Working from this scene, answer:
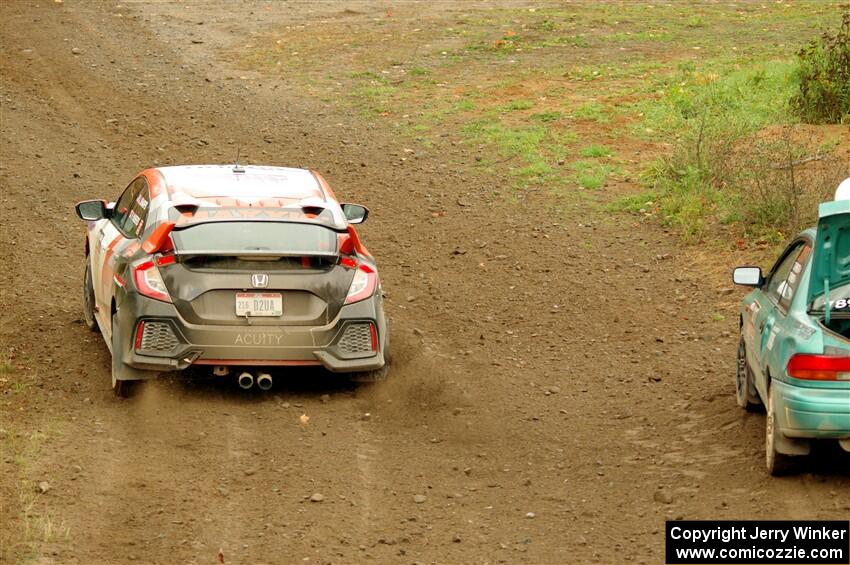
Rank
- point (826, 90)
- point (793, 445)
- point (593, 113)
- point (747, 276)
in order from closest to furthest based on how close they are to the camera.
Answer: point (793, 445)
point (747, 276)
point (826, 90)
point (593, 113)

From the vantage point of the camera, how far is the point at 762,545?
26.7 feet

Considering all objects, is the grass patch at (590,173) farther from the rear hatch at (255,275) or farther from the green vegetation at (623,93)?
the rear hatch at (255,275)

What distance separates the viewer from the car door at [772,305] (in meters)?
9.38

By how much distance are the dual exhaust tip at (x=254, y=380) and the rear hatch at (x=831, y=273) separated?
4059 mm

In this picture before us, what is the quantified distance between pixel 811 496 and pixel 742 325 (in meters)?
2.45

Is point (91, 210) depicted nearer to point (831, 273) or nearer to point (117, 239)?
point (117, 239)

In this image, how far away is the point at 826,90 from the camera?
19359 millimetres

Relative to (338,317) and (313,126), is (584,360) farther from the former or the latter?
(313,126)

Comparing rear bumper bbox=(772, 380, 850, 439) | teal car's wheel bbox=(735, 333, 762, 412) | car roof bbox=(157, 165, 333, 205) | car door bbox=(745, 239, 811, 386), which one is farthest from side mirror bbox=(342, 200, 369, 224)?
rear bumper bbox=(772, 380, 850, 439)

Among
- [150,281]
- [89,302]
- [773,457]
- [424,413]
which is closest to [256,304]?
[150,281]

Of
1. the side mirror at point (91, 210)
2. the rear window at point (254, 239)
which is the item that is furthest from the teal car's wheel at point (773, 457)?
the side mirror at point (91, 210)

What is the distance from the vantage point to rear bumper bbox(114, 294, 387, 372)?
10672 mm

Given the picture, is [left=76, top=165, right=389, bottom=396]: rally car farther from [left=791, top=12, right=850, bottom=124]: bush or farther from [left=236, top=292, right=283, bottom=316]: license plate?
[left=791, top=12, right=850, bottom=124]: bush

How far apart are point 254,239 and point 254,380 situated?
106 cm
